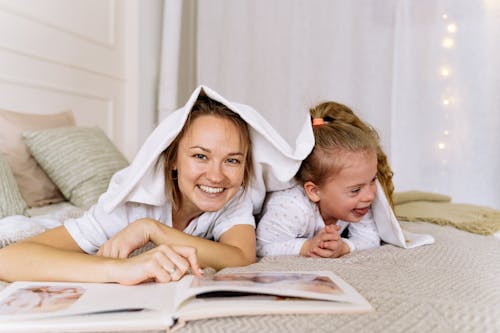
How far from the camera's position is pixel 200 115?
1107 mm

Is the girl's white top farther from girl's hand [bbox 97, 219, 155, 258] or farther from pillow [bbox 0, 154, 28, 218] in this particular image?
pillow [bbox 0, 154, 28, 218]

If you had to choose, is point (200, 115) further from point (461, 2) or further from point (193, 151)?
point (461, 2)

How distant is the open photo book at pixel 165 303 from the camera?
0.58 m

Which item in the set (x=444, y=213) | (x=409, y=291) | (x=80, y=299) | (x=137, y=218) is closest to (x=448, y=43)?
(x=444, y=213)

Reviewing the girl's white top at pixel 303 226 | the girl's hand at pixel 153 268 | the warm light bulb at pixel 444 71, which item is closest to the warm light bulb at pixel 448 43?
the warm light bulb at pixel 444 71

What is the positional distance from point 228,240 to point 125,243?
24 centimetres

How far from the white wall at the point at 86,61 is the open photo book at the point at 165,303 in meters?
1.56

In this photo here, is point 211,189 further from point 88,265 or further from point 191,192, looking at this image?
point 88,265

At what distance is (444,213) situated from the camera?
5.53ft

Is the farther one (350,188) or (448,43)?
(448,43)

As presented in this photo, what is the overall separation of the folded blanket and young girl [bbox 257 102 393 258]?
0.36 m

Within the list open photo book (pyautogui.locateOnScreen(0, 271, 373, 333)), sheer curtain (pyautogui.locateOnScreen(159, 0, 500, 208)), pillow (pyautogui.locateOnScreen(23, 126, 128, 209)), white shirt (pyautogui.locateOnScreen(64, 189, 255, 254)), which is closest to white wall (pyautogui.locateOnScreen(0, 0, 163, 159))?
sheer curtain (pyautogui.locateOnScreen(159, 0, 500, 208))

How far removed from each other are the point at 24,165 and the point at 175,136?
0.89 m

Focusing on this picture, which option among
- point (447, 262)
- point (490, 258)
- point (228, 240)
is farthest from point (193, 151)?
point (490, 258)
